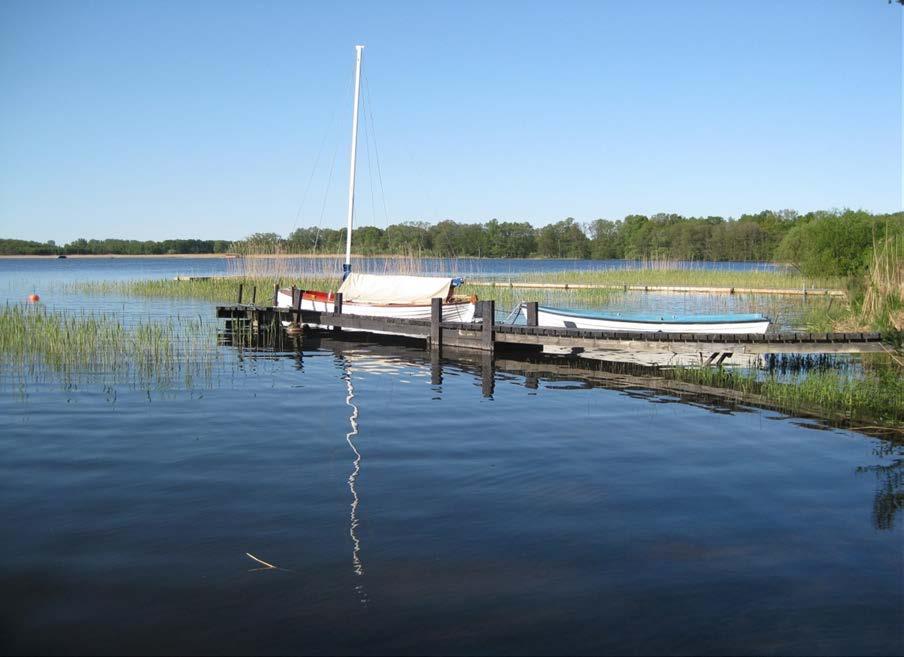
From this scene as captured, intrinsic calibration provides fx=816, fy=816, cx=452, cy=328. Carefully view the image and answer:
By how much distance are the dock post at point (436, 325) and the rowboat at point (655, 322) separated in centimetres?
261

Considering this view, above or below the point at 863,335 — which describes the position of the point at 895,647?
below

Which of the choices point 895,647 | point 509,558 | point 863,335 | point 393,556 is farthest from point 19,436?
point 863,335

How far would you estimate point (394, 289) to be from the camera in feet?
82.6

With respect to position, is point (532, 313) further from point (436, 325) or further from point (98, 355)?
point (98, 355)

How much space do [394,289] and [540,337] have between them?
23.5 ft

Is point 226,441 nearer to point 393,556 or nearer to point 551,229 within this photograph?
point 393,556

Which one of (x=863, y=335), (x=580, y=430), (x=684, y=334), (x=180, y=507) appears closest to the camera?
(x=180, y=507)

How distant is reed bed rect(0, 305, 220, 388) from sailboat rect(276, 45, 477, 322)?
5093mm

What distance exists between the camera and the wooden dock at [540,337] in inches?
659

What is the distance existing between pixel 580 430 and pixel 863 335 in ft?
27.0

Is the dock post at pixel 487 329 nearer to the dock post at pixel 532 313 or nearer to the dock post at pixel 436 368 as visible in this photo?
the dock post at pixel 532 313

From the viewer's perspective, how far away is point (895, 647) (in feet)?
17.4

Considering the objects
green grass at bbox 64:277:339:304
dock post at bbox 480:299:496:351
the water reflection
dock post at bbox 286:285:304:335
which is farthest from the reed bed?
green grass at bbox 64:277:339:304

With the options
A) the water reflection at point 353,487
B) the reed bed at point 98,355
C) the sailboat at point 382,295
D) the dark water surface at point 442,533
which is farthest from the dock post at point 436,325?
the dark water surface at point 442,533
